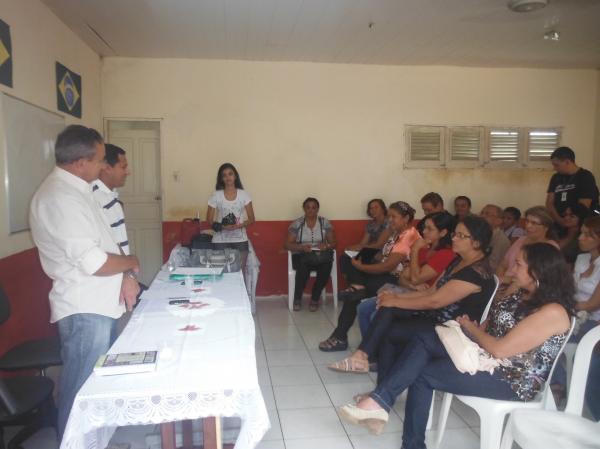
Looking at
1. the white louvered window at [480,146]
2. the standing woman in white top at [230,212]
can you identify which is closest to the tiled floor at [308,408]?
the standing woman in white top at [230,212]

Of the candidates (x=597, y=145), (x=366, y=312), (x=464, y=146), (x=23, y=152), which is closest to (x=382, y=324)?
(x=366, y=312)

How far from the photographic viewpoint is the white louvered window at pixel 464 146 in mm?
5449

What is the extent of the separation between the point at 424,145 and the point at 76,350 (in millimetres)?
4408

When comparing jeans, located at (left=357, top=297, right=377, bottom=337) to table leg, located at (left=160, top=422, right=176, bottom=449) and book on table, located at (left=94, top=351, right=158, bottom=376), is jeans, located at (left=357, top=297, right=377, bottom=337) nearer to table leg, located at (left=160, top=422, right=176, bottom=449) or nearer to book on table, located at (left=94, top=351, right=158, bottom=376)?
table leg, located at (left=160, top=422, right=176, bottom=449)

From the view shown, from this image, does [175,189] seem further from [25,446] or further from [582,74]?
[582,74]

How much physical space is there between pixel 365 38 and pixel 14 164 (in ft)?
9.92

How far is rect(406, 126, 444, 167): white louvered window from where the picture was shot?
212 inches

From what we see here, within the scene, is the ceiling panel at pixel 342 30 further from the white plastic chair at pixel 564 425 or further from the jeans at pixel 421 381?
the white plastic chair at pixel 564 425

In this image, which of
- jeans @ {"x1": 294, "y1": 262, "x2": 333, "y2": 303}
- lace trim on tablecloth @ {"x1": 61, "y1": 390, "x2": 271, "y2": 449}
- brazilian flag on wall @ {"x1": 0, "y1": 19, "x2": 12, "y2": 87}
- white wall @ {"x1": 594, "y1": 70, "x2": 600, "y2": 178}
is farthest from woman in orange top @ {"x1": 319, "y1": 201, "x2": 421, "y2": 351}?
white wall @ {"x1": 594, "y1": 70, "x2": 600, "y2": 178}

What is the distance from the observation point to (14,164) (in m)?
2.98

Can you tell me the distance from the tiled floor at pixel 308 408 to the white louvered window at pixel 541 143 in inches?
126

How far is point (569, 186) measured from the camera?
4.06 m

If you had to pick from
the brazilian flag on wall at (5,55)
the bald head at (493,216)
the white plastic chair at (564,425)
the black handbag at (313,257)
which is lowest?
the white plastic chair at (564,425)

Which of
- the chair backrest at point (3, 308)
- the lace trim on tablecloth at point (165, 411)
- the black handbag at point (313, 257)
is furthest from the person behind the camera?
the black handbag at point (313, 257)
